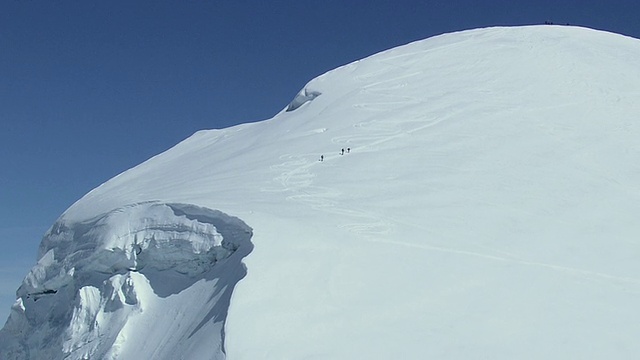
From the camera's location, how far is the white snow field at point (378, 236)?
1133cm

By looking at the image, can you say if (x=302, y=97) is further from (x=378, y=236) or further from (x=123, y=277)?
(x=378, y=236)

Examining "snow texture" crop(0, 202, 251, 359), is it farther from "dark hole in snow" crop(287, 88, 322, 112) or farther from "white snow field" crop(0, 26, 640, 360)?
"dark hole in snow" crop(287, 88, 322, 112)

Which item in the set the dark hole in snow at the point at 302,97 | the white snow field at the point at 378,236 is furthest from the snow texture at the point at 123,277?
the dark hole in snow at the point at 302,97

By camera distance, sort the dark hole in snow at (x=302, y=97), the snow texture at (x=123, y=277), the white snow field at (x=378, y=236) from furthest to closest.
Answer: the dark hole in snow at (x=302, y=97) → the snow texture at (x=123, y=277) → the white snow field at (x=378, y=236)

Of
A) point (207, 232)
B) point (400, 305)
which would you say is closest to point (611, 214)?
point (400, 305)

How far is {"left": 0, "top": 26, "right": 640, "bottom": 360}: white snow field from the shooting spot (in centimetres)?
1133

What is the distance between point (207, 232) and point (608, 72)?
18066 millimetres

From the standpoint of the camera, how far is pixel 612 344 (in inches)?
438

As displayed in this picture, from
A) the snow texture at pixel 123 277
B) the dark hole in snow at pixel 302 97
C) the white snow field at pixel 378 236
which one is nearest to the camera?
the white snow field at pixel 378 236

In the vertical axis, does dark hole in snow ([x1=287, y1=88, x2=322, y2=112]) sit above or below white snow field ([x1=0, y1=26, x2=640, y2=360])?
above

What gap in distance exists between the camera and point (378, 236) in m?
14.5

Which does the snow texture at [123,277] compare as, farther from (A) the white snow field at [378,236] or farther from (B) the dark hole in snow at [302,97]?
(B) the dark hole in snow at [302,97]

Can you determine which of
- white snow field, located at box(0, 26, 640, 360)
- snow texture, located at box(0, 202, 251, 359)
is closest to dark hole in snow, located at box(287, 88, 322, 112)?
white snow field, located at box(0, 26, 640, 360)

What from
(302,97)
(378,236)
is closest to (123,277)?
(378,236)
